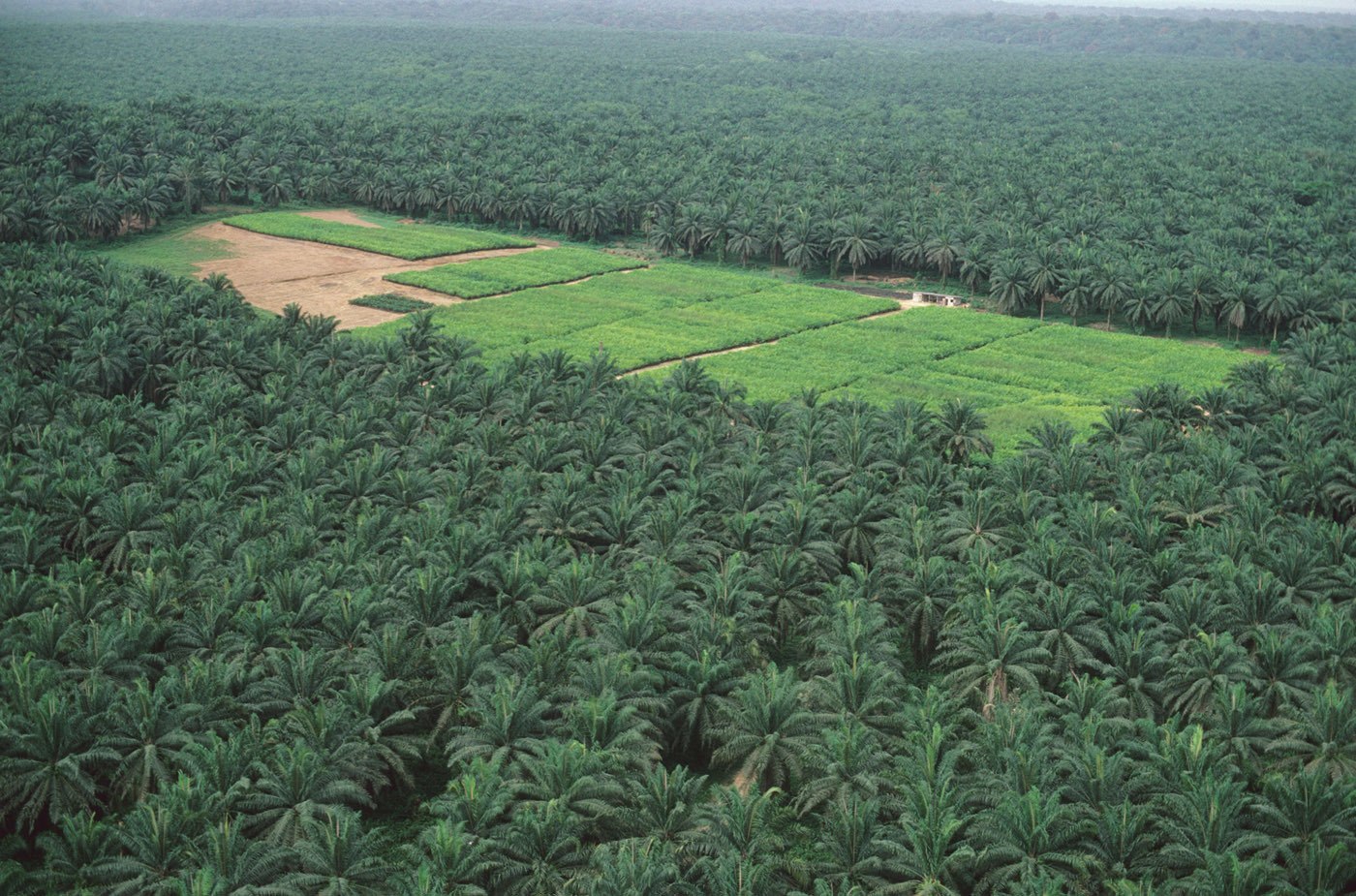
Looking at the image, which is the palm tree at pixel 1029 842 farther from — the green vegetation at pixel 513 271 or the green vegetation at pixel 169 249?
the green vegetation at pixel 169 249

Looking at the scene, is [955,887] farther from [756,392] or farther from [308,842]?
[756,392]

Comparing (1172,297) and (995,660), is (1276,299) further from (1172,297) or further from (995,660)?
(995,660)

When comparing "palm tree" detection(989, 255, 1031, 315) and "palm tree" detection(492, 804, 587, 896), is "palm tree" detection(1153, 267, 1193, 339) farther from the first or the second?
"palm tree" detection(492, 804, 587, 896)

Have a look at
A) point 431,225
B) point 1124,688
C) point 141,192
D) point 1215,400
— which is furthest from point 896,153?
point 1124,688

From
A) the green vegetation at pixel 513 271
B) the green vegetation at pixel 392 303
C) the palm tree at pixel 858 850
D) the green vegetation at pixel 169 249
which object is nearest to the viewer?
the palm tree at pixel 858 850

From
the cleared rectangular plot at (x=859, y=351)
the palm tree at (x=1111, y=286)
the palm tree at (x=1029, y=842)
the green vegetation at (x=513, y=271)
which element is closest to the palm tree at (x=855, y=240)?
the cleared rectangular plot at (x=859, y=351)

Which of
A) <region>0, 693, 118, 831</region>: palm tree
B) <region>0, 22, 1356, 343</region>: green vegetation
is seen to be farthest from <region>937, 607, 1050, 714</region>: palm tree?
<region>0, 22, 1356, 343</region>: green vegetation

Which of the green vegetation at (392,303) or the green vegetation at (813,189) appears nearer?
the green vegetation at (392,303)
